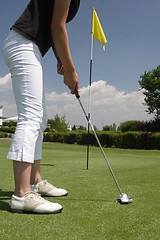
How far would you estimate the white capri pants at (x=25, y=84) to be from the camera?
2494mm

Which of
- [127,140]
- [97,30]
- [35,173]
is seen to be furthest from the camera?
[127,140]

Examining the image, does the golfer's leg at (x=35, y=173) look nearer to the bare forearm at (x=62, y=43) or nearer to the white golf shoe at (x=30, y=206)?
the white golf shoe at (x=30, y=206)

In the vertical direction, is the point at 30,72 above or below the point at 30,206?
above

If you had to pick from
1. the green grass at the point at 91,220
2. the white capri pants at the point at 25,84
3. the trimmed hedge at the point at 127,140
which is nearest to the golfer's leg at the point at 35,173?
the green grass at the point at 91,220

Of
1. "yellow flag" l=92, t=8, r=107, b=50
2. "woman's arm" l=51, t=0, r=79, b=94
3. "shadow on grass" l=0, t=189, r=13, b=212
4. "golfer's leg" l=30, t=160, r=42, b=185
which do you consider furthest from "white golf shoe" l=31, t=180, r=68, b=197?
"yellow flag" l=92, t=8, r=107, b=50

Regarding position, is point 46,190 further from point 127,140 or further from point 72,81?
point 127,140

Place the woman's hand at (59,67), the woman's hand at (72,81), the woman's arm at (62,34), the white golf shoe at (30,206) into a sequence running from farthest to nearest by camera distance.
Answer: the woman's hand at (59,67) < the woman's hand at (72,81) < the woman's arm at (62,34) < the white golf shoe at (30,206)

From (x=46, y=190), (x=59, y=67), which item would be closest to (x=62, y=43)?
(x=59, y=67)

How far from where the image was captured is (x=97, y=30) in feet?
28.8

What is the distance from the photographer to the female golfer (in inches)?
93.9

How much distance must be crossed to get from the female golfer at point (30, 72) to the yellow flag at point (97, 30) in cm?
613

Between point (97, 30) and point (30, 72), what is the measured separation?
6.58 meters

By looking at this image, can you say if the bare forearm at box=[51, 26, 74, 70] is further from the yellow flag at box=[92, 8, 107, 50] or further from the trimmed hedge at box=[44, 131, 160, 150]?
the trimmed hedge at box=[44, 131, 160, 150]

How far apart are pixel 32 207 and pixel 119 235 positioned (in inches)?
30.3
